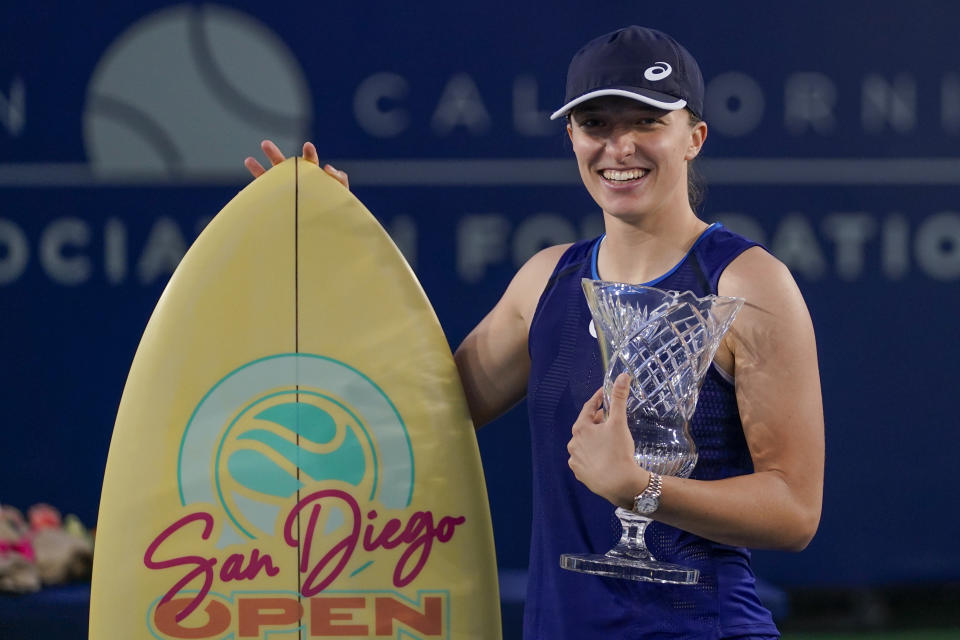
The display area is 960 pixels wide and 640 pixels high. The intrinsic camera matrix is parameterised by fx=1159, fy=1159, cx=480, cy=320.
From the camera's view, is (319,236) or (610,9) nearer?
(319,236)

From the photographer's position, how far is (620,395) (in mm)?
1127

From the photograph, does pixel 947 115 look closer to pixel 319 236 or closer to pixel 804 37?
pixel 804 37

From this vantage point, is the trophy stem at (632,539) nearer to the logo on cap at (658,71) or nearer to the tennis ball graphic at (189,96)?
the logo on cap at (658,71)

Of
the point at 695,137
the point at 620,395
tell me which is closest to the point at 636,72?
the point at 695,137

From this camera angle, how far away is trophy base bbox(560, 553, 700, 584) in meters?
1.20

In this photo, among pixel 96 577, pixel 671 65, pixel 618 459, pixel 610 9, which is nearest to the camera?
pixel 618 459

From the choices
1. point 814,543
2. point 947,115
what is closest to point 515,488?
point 814,543

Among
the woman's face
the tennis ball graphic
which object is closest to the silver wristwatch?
the woman's face

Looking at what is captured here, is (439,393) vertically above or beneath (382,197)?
beneath

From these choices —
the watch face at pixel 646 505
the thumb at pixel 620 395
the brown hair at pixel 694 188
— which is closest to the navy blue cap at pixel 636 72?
the brown hair at pixel 694 188

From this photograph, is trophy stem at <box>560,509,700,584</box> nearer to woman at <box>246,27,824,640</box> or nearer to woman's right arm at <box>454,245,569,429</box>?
woman at <box>246,27,824,640</box>

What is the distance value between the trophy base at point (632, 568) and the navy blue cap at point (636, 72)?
1.60 ft

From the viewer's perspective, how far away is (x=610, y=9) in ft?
10.3

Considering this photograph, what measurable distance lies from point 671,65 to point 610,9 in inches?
75.7
